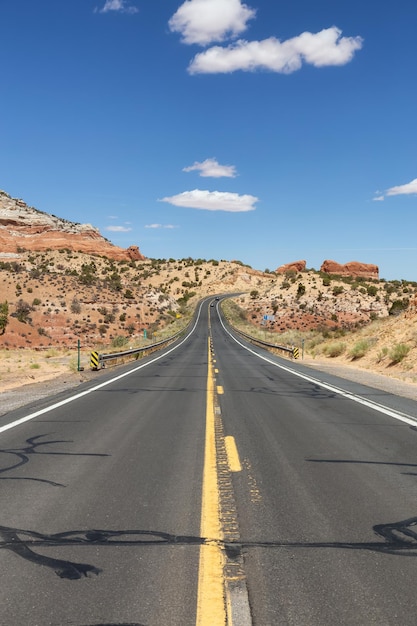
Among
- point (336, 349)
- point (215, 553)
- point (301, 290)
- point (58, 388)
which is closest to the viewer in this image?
point (215, 553)

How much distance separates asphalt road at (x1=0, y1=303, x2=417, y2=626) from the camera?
3.27 meters

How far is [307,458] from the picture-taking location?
7074mm

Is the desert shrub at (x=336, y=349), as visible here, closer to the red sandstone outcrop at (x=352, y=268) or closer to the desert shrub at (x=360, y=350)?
the desert shrub at (x=360, y=350)

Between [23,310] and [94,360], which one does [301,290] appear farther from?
[94,360]

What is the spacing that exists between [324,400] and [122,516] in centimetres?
938

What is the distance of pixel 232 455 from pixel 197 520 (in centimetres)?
253

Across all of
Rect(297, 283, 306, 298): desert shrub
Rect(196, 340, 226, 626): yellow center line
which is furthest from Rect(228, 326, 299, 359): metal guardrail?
Rect(297, 283, 306, 298): desert shrub

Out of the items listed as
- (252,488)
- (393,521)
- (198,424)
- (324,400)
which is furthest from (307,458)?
(324,400)

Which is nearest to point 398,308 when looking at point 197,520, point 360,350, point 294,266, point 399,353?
point 360,350

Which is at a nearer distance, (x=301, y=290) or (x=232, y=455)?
(x=232, y=455)

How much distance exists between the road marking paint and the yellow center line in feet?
0.82

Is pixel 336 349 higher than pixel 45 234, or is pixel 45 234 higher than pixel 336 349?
pixel 45 234

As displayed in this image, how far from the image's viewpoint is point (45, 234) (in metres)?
136

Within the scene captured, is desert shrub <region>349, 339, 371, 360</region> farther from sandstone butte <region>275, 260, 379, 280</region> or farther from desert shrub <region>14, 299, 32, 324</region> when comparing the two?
sandstone butte <region>275, 260, 379, 280</region>
